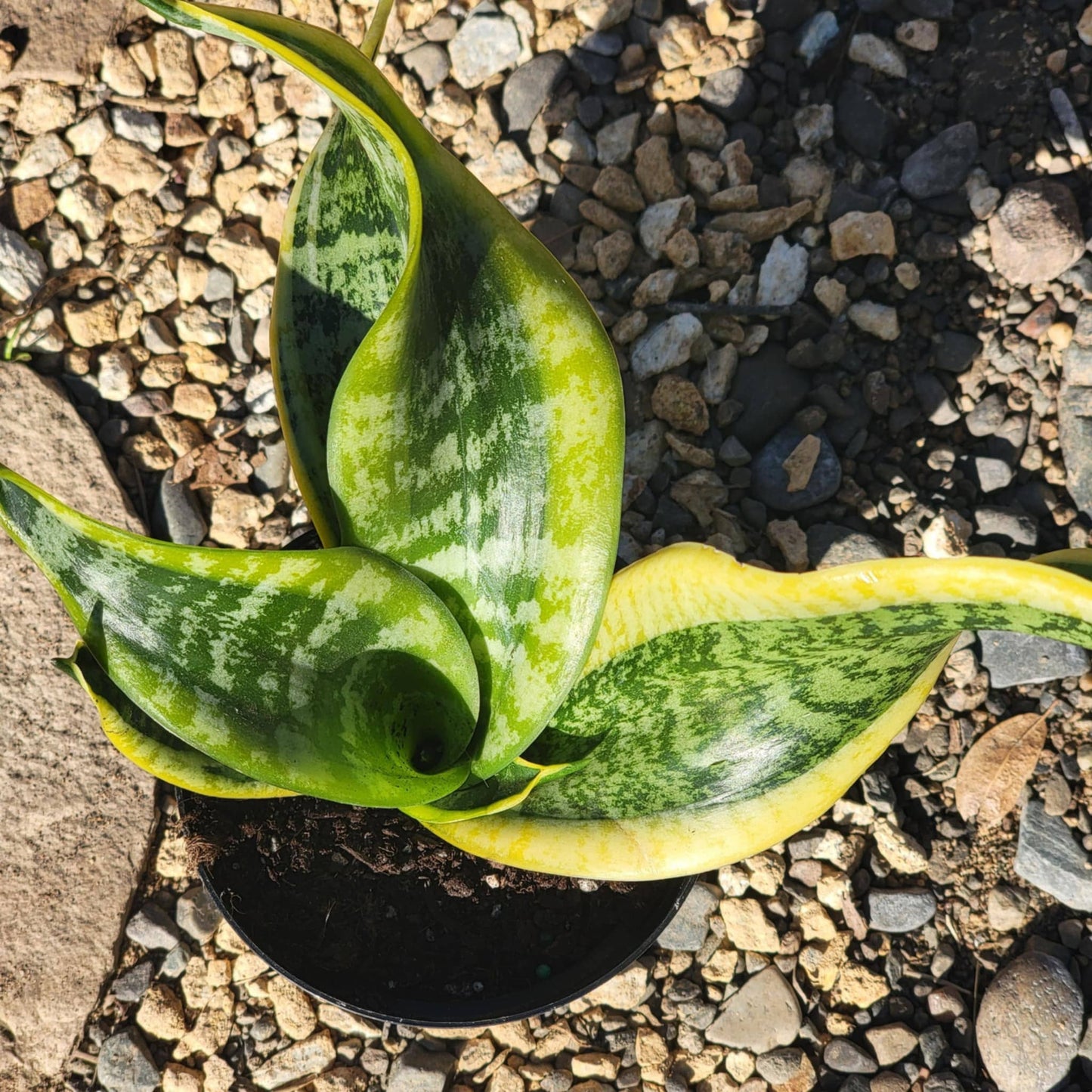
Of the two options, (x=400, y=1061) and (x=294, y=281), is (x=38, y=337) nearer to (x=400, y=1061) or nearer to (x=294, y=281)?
(x=294, y=281)

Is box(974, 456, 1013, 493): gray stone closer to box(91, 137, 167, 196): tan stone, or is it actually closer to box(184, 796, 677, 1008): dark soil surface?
box(184, 796, 677, 1008): dark soil surface

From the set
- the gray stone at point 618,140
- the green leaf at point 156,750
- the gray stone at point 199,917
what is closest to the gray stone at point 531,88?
the gray stone at point 618,140

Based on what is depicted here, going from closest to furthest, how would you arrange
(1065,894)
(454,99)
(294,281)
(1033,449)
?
1. (294,281)
2. (1065,894)
3. (1033,449)
4. (454,99)

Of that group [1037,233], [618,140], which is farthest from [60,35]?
[1037,233]

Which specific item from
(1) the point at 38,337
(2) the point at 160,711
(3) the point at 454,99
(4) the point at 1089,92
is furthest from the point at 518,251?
(4) the point at 1089,92

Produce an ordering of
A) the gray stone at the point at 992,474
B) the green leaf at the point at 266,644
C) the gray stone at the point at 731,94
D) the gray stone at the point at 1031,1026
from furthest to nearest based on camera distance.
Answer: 1. the gray stone at the point at 731,94
2. the gray stone at the point at 992,474
3. the gray stone at the point at 1031,1026
4. the green leaf at the point at 266,644

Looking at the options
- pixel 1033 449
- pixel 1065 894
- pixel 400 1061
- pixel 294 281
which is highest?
pixel 294 281

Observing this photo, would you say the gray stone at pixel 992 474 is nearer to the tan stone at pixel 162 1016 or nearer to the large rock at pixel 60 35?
the tan stone at pixel 162 1016
